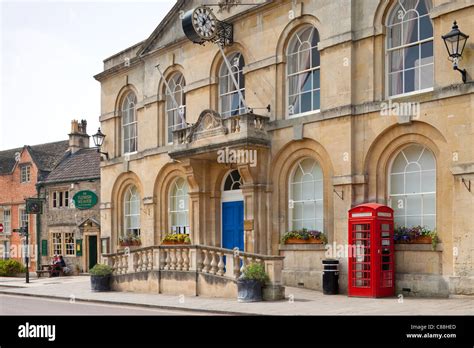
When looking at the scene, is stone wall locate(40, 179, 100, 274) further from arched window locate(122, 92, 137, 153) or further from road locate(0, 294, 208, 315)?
road locate(0, 294, 208, 315)

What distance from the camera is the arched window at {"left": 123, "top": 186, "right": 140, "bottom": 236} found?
28141 mm

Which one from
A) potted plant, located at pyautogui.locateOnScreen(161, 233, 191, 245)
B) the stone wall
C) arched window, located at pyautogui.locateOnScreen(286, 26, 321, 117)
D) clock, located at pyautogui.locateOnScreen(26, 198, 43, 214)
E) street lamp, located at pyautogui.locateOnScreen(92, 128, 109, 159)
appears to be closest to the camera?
arched window, located at pyautogui.locateOnScreen(286, 26, 321, 117)

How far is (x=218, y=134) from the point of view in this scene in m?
21.4

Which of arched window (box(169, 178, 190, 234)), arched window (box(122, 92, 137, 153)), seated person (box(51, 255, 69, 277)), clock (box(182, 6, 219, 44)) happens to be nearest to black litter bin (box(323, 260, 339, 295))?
arched window (box(169, 178, 190, 234))

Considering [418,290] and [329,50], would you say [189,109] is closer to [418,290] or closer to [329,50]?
[329,50]

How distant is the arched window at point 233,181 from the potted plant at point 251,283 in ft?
18.9

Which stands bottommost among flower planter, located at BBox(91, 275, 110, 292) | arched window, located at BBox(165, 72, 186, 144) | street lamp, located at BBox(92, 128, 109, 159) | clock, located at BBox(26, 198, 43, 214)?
flower planter, located at BBox(91, 275, 110, 292)

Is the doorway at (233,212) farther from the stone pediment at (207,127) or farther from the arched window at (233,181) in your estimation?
the stone pediment at (207,127)

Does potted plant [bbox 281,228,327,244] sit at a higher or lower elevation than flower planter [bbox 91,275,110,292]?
higher

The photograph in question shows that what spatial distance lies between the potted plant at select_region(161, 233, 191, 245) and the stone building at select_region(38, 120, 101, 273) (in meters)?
10.7

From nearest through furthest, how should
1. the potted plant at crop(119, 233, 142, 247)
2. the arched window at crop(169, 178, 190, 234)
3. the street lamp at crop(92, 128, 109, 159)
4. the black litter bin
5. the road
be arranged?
the road
the black litter bin
the arched window at crop(169, 178, 190, 234)
the potted plant at crop(119, 233, 142, 247)
the street lamp at crop(92, 128, 109, 159)

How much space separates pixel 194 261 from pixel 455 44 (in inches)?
367

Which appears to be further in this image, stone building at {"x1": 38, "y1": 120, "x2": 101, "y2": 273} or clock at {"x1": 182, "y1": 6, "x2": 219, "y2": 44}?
stone building at {"x1": 38, "y1": 120, "x2": 101, "y2": 273}

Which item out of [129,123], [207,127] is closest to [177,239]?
[207,127]
